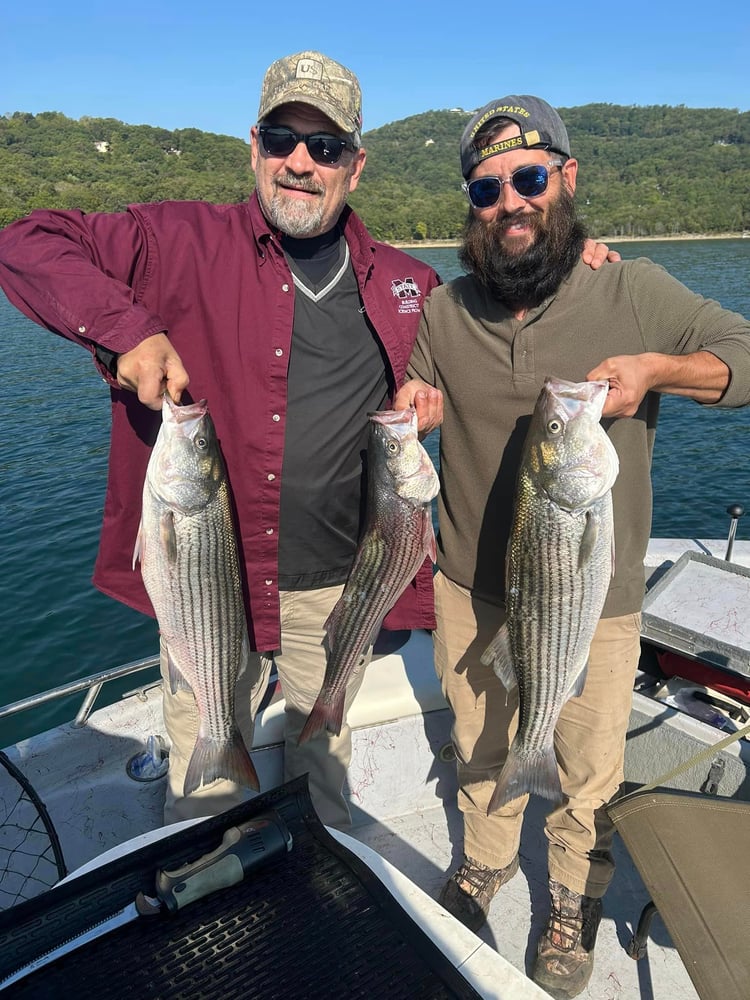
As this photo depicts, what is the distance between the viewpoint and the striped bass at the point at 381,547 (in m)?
2.97

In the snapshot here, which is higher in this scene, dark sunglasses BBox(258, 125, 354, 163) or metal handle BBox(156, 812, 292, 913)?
dark sunglasses BBox(258, 125, 354, 163)

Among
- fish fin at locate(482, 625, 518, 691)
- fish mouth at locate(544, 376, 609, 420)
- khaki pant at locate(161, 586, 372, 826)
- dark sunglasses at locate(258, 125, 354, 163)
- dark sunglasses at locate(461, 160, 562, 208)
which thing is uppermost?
dark sunglasses at locate(258, 125, 354, 163)

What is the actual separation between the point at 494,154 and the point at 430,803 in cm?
381

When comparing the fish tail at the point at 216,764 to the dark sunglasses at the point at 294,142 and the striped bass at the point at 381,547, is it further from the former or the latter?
the dark sunglasses at the point at 294,142

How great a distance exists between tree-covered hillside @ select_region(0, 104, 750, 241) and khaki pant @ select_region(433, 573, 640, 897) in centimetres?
7576

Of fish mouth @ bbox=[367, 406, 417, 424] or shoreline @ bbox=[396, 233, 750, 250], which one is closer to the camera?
fish mouth @ bbox=[367, 406, 417, 424]

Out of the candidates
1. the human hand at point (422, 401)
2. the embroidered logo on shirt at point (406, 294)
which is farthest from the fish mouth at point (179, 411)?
the embroidered logo on shirt at point (406, 294)

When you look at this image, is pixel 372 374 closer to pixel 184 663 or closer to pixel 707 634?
pixel 184 663

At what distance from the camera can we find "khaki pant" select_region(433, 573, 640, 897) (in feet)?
10.0

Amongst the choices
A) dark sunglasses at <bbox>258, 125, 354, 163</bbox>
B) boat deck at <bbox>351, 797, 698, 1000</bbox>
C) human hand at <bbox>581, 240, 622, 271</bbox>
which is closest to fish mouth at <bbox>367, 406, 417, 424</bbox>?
human hand at <bbox>581, 240, 622, 271</bbox>

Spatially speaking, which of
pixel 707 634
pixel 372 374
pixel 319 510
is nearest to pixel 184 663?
pixel 319 510

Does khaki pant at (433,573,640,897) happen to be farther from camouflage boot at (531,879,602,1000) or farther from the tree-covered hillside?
the tree-covered hillside

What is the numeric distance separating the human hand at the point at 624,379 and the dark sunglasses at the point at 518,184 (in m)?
0.94

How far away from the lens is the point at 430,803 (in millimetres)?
4352
